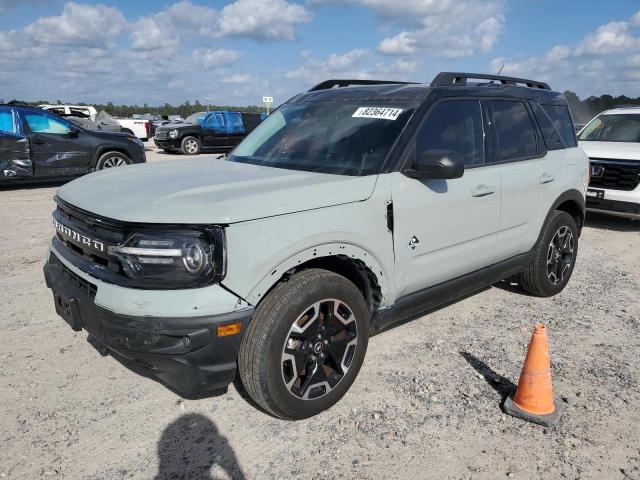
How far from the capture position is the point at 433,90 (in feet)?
11.8

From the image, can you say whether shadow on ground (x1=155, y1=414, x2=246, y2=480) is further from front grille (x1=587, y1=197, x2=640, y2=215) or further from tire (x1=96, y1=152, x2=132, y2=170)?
tire (x1=96, y1=152, x2=132, y2=170)

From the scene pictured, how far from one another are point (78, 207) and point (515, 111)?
11.3 ft

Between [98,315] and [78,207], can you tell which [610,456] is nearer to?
[98,315]

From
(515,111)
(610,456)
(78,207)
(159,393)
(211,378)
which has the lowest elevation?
(610,456)

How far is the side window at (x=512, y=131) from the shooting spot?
160 inches

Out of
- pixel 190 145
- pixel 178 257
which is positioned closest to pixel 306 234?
pixel 178 257

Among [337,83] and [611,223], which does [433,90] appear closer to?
[337,83]

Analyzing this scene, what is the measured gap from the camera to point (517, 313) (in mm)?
4641

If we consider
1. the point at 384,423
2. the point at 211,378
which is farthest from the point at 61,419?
the point at 384,423

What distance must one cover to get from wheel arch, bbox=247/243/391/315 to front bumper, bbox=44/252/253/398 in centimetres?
19

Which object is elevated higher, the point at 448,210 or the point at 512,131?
the point at 512,131

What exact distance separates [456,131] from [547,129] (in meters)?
1.44

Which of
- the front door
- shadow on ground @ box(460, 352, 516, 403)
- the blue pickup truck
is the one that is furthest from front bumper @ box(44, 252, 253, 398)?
the blue pickup truck

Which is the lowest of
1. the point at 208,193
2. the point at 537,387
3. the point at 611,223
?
the point at 611,223
